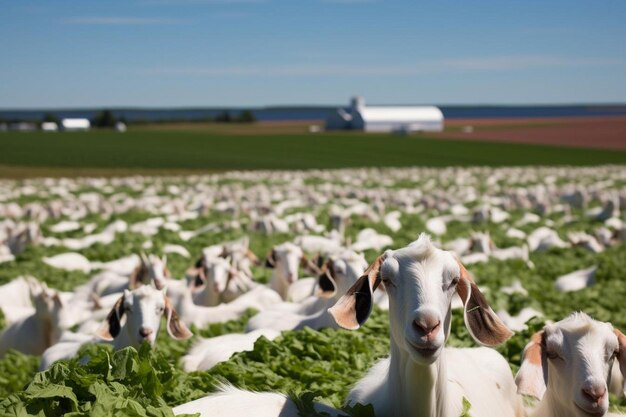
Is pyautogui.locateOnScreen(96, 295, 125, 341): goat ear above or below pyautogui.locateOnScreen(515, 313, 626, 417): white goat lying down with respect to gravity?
below

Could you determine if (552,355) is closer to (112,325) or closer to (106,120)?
(112,325)

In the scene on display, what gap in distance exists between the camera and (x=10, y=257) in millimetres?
17266

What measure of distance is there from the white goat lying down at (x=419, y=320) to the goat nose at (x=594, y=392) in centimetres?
62

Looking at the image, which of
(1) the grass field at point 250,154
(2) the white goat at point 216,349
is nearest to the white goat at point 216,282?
(2) the white goat at point 216,349

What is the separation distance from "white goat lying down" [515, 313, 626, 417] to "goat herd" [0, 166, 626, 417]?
0.01 meters

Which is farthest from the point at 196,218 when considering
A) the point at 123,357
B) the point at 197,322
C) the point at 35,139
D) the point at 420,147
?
the point at 35,139

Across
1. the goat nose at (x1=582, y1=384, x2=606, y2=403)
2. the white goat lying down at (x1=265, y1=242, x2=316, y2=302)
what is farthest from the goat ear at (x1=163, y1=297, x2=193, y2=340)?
the white goat lying down at (x1=265, y1=242, x2=316, y2=302)

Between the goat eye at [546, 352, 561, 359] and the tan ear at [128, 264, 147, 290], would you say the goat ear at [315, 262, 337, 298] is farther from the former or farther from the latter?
the goat eye at [546, 352, 561, 359]

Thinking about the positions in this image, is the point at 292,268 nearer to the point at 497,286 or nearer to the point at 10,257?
the point at 497,286

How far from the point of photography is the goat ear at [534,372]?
552 cm

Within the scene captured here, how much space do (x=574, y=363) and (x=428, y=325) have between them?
1308 millimetres

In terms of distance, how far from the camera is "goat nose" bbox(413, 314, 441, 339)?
4.77m

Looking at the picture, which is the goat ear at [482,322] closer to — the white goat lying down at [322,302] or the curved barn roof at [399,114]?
the white goat lying down at [322,302]

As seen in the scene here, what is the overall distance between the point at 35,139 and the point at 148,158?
27.2 meters
